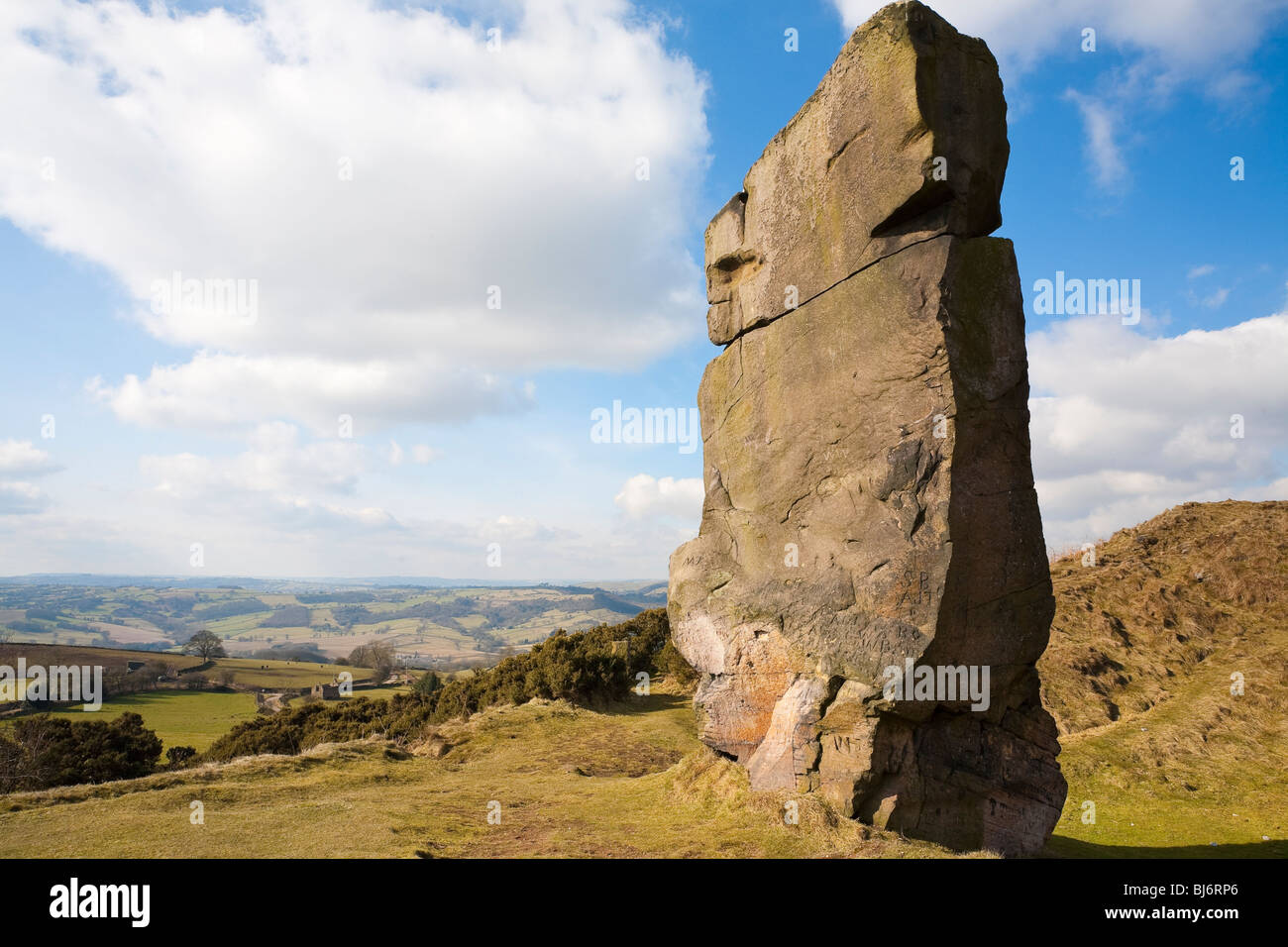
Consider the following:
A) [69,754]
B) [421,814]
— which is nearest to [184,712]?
[69,754]

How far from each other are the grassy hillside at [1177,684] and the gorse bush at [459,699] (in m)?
12.9

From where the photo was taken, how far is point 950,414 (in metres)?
8.56

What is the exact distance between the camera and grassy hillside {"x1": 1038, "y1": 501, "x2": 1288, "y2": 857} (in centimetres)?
1407

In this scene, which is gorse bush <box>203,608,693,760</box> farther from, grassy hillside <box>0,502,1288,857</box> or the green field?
the green field

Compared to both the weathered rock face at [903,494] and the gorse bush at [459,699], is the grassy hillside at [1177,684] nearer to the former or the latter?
the weathered rock face at [903,494]

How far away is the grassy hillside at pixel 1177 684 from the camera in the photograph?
14.1 m

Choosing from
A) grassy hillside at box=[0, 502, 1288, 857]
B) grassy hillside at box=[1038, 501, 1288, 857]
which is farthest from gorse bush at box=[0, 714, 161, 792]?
grassy hillside at box=[1038, 501, 1288, 857]

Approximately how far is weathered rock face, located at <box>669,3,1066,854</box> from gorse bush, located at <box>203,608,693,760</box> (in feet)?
42.3

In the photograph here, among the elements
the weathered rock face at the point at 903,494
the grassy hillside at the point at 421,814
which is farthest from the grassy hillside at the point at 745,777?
the weathered rock face at the point at 903,494

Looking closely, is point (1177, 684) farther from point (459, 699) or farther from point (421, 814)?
point (459, 699)

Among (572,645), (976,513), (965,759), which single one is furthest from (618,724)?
(976,513)

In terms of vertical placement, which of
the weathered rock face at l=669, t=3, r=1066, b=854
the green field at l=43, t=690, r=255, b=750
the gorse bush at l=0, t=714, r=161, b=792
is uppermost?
the weathered rock face at l=669, t=3, r=1066, b=854

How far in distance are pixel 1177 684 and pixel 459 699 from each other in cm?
2070

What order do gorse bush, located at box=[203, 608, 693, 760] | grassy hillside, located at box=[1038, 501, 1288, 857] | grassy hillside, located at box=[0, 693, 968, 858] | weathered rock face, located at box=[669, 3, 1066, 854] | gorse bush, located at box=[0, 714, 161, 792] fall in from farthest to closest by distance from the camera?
gorse bush, located at box=[203, 608, 693, 760] → grassy hillside, located at box=[1038, 501, 1288, 857] → gorse bush, located at box=[0, 714, 161, 792] → weathered rock face, located at box=[669, 3, 1066, 854] → grassy hillside, located at box=[0, 693, 968, 858]
